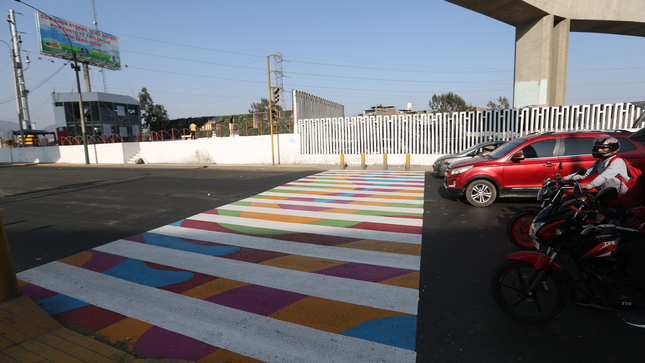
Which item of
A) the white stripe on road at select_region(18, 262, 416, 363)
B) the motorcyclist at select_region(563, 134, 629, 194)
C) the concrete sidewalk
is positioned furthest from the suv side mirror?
the concrete sidewalk

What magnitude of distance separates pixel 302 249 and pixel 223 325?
247 centimetres

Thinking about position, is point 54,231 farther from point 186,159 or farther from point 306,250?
point 186,159

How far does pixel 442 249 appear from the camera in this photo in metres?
5.82

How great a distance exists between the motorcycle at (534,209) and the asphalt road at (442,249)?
0.77 ft

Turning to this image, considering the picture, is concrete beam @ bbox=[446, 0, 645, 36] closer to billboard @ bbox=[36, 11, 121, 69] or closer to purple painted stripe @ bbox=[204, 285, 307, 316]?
purple painted stripe @ bbox=[204, 285, 307, 316]

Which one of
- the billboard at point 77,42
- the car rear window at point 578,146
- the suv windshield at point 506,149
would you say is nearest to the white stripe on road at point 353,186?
the suv windshield at point 506,149

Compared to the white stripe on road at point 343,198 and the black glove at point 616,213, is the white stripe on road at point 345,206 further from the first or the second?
the black glove at point 616,213

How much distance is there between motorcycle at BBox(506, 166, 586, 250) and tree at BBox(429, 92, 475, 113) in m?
57.7

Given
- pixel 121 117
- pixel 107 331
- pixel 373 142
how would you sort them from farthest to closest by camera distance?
pixel 121 117 → pixel 373 142 → pixel 107 331

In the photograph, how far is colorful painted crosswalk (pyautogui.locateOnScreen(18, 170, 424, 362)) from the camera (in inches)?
132

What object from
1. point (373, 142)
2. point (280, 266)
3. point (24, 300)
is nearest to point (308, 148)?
point (373, 142)

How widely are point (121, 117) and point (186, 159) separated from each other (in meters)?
31.2

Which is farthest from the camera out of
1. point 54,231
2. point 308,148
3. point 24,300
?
point 308,148

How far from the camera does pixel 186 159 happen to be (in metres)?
28.0
